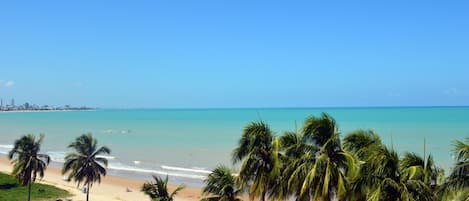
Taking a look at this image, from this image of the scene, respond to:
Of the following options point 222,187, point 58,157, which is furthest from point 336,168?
point 58,157

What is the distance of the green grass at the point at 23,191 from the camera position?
3381 centimetres

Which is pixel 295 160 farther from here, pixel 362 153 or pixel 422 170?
pixel 422 170

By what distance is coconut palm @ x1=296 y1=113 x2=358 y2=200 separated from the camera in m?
10.7

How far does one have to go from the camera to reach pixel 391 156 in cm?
997

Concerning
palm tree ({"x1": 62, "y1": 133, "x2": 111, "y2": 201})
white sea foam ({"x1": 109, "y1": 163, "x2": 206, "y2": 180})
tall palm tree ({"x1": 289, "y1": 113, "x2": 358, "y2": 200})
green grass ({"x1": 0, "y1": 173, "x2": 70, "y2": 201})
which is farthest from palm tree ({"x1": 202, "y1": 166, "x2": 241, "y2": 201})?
white sea foam ({"x1": 109, "y1": 163, "x2": 206, "y2": 180})

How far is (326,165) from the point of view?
35.8ft

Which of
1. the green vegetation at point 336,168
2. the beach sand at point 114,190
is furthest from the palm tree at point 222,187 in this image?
the beach sand at point 114,190

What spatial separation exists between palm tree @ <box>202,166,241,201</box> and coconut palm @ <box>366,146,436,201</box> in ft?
19.7

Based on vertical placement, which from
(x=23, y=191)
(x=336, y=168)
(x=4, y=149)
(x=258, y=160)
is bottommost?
(x=4, y=149)

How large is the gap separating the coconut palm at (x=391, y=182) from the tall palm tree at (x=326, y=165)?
698mm

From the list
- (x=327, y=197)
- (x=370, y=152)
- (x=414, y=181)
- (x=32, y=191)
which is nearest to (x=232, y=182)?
(x=327, y=197)

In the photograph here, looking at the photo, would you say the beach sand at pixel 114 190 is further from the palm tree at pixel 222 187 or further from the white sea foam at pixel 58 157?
the palm tree at pixel 222 187

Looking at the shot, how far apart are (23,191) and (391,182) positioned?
33369 millimetres

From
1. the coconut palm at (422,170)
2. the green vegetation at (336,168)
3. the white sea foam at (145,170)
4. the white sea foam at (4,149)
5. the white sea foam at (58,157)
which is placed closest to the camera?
the green vegetation at (336,168)
